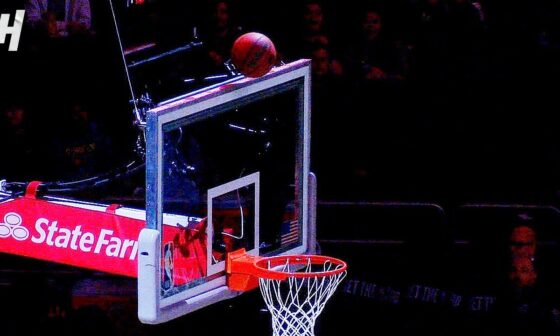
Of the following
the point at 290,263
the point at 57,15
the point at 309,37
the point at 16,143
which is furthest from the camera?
the point at 57,15

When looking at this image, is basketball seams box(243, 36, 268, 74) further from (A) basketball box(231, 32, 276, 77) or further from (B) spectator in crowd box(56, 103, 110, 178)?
(B) spectator in crowd box(56, 103, 110, 178)

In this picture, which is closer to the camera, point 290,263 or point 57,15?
point 290,263

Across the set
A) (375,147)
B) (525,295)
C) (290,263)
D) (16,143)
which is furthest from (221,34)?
(290,263)

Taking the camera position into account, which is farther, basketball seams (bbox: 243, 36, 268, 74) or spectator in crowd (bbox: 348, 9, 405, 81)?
spectator in crowd (bbox: 348, 9, 405, 81)

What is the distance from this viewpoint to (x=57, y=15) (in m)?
7.50

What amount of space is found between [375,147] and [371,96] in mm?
338

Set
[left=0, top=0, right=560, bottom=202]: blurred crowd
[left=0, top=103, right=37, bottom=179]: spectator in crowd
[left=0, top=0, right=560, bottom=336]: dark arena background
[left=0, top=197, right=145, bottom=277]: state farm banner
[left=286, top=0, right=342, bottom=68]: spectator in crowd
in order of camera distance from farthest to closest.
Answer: [left=286, top=0, right=342, bottom=68]: spectator in crowd
[left=0, top=0, right=560, bottom=202]: blurred crowd
[left=0, top=103, right=37, bottom=179]: spectator in crowd
[left=0, top=0, right=560, bottom=336]: dark arena background
[left=0, top=197, right=145, bottom=277]: state farm banner

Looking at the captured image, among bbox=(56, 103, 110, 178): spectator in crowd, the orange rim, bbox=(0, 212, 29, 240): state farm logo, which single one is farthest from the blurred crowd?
the orange rim

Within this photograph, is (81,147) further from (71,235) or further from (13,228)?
(71,235)

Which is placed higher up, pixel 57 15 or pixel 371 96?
pixel 57 15

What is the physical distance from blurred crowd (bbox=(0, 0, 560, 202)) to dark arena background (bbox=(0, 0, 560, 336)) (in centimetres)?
1

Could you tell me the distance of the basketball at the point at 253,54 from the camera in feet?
A: 14.9

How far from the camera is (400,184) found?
6.86 m

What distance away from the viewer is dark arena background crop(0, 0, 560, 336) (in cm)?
630
